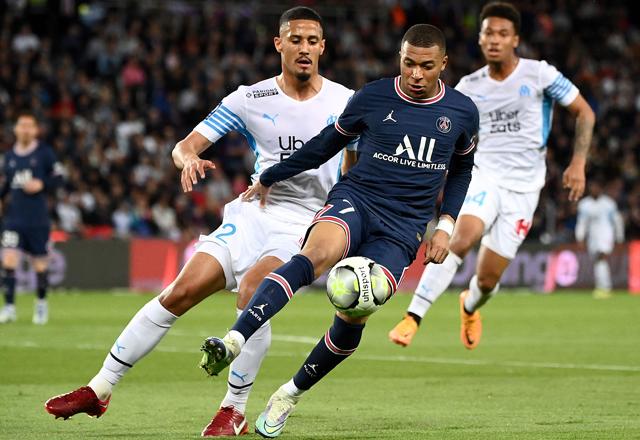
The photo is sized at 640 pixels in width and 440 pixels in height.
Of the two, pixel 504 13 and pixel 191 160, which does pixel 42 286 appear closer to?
pixel 504 13

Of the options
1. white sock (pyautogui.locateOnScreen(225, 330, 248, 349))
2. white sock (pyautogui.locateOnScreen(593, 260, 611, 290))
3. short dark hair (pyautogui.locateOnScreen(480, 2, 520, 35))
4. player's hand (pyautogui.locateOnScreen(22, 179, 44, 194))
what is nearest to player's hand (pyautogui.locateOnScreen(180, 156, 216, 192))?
white sock (pyautogui.locateOnScreen(225, 330, 248, 349))

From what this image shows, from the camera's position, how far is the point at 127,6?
90.0ft

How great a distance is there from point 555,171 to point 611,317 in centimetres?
1055

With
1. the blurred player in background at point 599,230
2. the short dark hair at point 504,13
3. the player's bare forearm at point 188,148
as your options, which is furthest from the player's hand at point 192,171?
the blurred player in background at point 599,230

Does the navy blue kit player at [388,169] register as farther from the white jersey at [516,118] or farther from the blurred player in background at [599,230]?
the blurred player in background at [599,230]

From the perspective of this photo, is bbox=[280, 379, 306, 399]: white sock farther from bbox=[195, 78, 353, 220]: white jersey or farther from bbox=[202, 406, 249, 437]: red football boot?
bbox=[195, 78, 353, 220]: white jersey

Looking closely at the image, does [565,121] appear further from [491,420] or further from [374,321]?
[491,420]

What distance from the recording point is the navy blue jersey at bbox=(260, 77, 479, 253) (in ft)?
23.8

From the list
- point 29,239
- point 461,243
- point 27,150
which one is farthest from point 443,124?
point 29,239

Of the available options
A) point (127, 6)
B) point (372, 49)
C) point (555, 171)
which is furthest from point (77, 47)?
point (555, 171)

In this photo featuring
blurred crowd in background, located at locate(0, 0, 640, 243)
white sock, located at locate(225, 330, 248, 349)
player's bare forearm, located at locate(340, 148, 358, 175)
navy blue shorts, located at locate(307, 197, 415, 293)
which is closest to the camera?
white sock, located at locate(225, 330, 248, 349)

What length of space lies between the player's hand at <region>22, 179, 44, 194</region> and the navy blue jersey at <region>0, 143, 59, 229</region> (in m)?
0.09

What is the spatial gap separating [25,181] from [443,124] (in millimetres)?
9278

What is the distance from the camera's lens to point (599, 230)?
24.3m
